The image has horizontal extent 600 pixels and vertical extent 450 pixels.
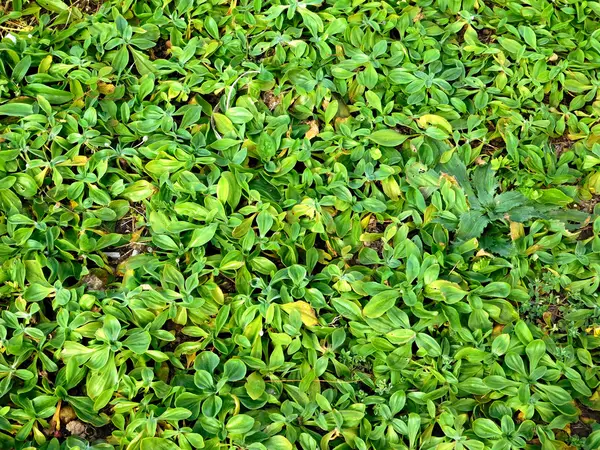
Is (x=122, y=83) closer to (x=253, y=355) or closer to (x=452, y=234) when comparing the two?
(x=253, y=355)

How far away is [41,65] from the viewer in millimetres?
3037

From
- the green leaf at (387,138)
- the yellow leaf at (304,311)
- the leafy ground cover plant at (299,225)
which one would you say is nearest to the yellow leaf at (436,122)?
the leafy ground cover plant at (299,225)

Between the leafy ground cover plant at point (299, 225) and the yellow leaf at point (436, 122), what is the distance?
0.01 metres

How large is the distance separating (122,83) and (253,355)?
1.52 m

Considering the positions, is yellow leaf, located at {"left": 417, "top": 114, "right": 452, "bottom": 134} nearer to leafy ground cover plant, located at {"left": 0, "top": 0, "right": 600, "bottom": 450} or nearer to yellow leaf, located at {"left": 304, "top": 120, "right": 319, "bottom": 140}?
leafy ground cover plant, located at {"left": 0, "top": 0, "right": 600, "bottom": 450}

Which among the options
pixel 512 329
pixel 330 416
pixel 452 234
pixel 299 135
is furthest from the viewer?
pixel 299 135

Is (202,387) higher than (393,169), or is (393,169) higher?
(393,169)

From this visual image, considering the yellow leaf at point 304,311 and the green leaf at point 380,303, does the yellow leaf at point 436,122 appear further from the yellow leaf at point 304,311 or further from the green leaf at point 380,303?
the yellow leaf at point 304,311

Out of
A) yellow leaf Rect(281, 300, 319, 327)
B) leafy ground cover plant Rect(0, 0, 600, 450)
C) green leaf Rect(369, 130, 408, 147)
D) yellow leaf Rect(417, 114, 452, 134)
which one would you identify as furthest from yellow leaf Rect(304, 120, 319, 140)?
yellow leaf Rect(281, 300, 319, 327)

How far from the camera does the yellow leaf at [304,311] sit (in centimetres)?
250

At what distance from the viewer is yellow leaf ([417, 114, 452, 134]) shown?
9.76ft

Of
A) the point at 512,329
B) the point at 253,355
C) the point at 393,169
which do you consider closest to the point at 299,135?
the point at 393,169

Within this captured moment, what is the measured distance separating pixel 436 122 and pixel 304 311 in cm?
114

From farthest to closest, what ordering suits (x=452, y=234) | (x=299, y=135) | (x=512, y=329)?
(x=299, y=135) < (x=452, y=234) < (x=512, y=329)
